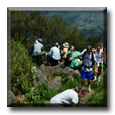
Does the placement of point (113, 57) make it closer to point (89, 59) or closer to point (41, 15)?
point (89, 59)

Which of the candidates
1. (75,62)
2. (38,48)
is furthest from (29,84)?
(75,62)

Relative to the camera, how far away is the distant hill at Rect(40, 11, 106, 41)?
768 centimetres

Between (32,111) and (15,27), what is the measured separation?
145cm

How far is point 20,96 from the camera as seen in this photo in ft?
25.3

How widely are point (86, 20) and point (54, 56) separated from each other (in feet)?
2.74

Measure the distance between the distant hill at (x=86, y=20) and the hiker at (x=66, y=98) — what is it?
0.98m

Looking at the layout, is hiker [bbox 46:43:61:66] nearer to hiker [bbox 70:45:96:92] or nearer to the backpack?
the backpack

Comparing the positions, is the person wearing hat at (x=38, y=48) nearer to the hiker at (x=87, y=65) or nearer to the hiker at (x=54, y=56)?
the hiker at (x=54, y=56)

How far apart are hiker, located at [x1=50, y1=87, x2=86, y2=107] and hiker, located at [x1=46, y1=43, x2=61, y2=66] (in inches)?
24.0

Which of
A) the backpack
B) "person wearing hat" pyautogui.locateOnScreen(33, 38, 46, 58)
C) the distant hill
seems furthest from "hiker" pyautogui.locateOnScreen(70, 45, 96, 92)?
"person wearing hat" pyautogui.locateOnScreen(33, 38, 46, 58)
